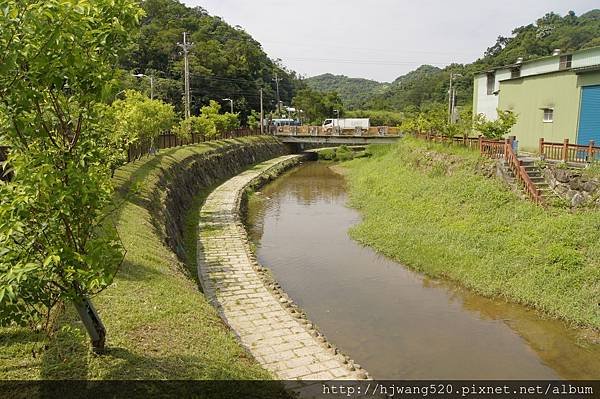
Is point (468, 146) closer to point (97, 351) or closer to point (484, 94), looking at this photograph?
point (484, 94)

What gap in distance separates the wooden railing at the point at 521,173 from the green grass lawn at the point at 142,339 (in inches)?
518

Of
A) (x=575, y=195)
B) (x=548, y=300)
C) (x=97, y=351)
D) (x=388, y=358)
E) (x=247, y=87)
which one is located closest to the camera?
(x=97, y=351)

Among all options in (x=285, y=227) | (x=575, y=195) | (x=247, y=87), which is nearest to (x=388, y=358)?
(x=575, y=195)

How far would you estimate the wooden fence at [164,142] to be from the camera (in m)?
26.2

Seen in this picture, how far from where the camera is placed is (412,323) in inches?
506

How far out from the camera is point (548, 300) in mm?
12773

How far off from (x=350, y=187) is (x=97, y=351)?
101ft

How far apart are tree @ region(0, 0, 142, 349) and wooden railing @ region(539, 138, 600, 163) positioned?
17122 millimetres

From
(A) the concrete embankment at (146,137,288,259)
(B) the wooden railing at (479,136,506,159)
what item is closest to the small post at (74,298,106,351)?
(A) the concrete embankment at (146,137,288,259)

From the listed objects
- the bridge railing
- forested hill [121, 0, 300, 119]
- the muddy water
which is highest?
forested hill [121, 0, 300, 119]

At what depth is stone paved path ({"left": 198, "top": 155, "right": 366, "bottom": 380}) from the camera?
30.6ft

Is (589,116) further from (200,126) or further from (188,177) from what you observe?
(200,126)

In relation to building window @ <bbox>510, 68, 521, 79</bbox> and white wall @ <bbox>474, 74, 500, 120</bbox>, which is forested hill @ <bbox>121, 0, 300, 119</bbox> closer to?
white wall @ <bbox>474, 74, 500, 120</bbox>

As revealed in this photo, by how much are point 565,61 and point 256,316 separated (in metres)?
23.6
